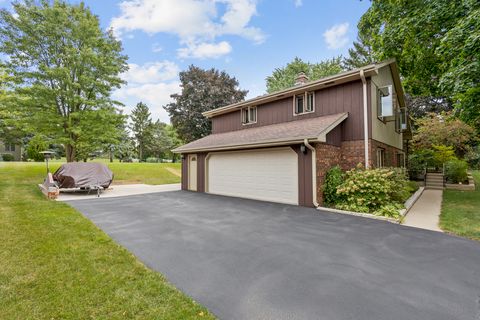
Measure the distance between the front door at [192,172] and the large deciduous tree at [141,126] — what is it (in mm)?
30283

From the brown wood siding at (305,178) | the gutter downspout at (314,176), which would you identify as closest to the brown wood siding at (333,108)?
the gutter downspout at (314,176)

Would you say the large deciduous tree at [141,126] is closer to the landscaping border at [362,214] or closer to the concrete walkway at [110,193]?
the concrete walkway at [110,193]

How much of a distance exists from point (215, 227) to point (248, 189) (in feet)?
15.3

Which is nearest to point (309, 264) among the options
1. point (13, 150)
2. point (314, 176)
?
point (314, 176)

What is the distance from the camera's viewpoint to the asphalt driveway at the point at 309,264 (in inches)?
104

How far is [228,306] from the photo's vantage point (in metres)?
2.63

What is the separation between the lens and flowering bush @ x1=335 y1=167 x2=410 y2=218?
7.27 meters

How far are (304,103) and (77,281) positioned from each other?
33.4ft

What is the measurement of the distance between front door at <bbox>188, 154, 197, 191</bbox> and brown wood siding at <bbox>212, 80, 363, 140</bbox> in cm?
416

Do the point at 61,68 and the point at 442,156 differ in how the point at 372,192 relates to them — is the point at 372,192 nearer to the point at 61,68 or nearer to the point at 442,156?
the point at 442,156

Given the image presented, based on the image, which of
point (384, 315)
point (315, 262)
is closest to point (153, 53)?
point (315, 262)

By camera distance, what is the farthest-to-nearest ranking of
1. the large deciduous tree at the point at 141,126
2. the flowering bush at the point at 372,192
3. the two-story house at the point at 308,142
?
1. the large deciduous tree at the point at 141,126
2. the two-story house at the point at 308,142
3. the flowering bush at the point at 372,192

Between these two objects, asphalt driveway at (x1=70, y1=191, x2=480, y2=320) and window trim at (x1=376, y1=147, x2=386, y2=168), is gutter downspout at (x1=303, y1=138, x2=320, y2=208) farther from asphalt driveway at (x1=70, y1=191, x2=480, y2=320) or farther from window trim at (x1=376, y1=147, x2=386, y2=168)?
window trim at (x1=376, y1=147, x2=386, y2=168)

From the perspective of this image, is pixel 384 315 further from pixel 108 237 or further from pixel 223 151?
pixel 223 151
